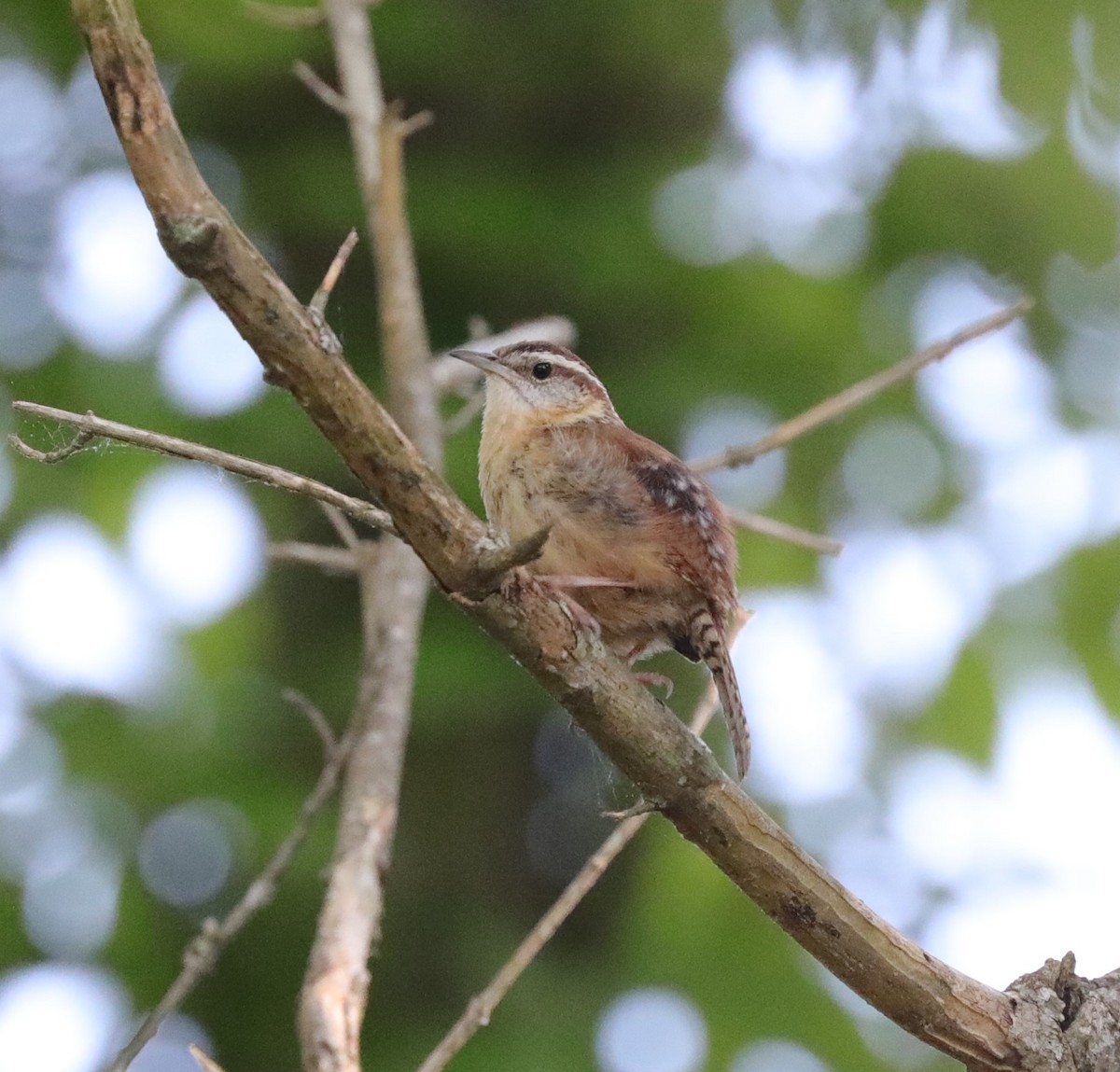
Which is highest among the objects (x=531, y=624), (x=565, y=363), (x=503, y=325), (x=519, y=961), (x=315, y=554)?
(x=503, y=325)

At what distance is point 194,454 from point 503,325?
140 inches

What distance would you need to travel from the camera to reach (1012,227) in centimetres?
540

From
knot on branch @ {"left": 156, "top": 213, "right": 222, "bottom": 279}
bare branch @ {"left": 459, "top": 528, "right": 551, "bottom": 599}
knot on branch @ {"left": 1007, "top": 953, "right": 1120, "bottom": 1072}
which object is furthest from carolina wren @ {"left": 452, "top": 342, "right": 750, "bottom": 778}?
knot on branch @ {"left": 156, "top": 213, "right": 222, "bottom": 279}

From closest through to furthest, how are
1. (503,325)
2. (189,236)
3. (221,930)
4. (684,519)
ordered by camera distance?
(189,236) → (221,930) → (684,519) → (503,325)

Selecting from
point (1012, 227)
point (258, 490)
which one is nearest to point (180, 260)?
point (258, 490)

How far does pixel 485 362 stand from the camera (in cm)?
452

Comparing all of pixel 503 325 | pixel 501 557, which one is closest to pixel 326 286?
pixel 501 557

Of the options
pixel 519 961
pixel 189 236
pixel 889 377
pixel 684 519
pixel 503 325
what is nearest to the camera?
pixel 189 236

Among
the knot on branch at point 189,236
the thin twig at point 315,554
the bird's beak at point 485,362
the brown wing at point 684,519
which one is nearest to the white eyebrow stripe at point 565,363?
the bird's beak at point 485,362

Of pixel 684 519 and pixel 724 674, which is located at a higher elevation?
pixel 684 519

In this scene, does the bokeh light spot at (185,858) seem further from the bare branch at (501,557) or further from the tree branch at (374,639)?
the bare branch at (501,557)

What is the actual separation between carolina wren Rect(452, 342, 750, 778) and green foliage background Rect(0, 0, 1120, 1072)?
135 cm

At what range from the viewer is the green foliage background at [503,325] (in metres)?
4.94

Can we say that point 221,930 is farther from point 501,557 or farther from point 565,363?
point 565,363
